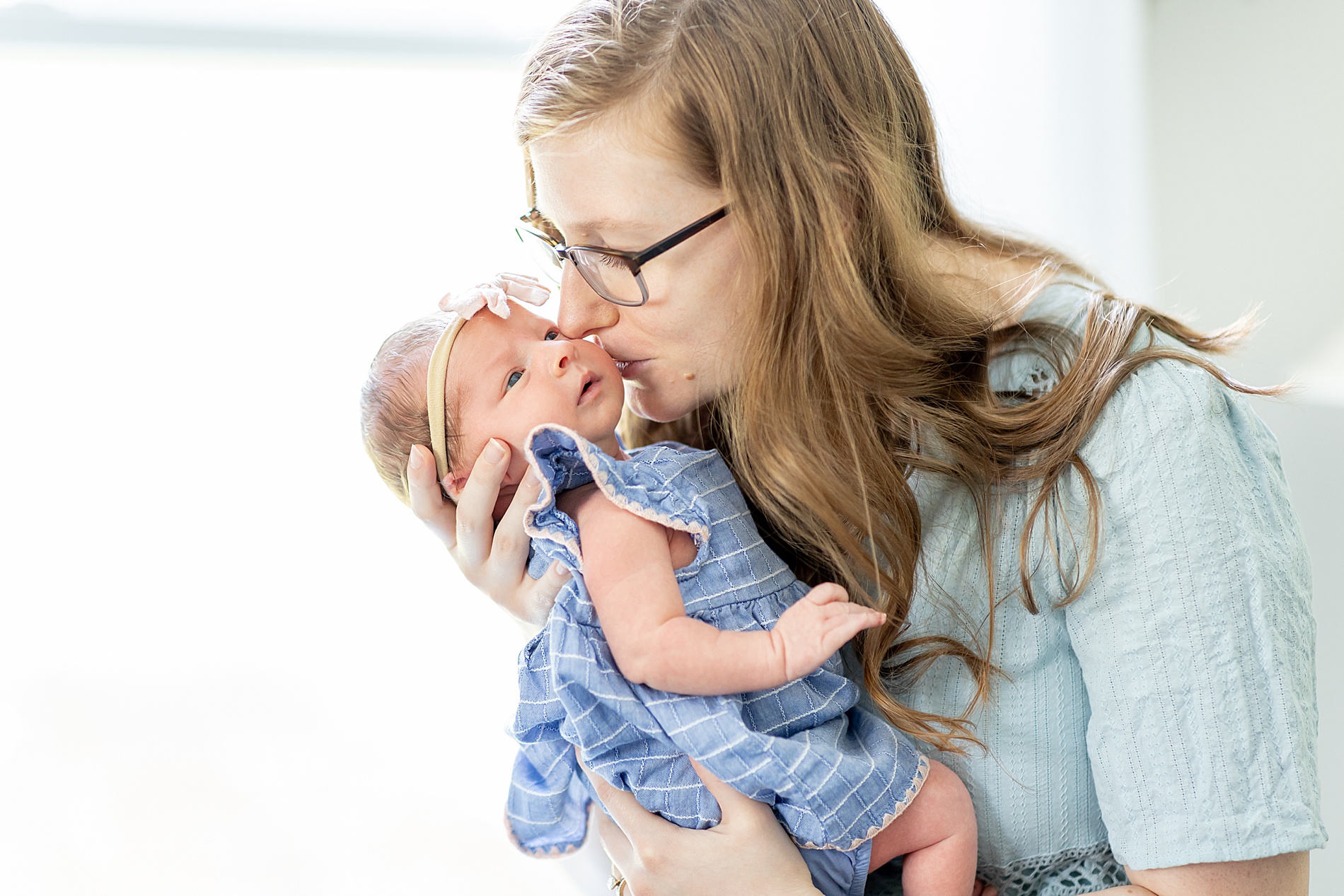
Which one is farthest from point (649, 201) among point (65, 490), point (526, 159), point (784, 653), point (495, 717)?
point (495, 717)

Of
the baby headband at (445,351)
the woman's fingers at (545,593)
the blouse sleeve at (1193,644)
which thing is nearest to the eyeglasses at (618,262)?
the baby headband at (445,351)

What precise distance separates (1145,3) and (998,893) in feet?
6.10

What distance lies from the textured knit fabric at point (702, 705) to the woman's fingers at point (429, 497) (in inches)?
6.8

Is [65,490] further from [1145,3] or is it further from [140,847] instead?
[1145,3]

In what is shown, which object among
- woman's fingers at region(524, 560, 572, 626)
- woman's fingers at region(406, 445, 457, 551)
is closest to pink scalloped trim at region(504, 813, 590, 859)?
woman's fingers at region(524, 560, 572, 626)

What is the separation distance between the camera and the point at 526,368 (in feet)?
4.08

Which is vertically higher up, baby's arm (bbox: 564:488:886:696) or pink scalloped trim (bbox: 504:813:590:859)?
baby's arm (bbox: 564:488:886:696)

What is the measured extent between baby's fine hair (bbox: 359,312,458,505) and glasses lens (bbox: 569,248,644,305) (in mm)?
176

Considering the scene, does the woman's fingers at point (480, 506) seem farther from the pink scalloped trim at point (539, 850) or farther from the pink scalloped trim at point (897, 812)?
the pink scalloped trim at point (897, 812)

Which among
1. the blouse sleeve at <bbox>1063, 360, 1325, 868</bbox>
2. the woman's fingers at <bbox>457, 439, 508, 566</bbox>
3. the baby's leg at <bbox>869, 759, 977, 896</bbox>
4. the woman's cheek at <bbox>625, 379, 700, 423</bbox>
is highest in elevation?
the woman's cheek at <bbox>625, 379, 700, 423</bbox>

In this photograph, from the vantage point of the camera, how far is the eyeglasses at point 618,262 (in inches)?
46.0

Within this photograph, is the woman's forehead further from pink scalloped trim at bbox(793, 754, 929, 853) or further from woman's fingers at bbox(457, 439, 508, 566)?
pink scalloped trim at bbox(793, 754, 929, 853)

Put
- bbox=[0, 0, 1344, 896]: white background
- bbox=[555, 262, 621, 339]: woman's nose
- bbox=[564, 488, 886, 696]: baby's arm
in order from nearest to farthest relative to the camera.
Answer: bbox=[564, 488, 886, 696]: baby's arm → bbox=[555, 262, 621, 339]: woman's nose → bbox=[0, 0, 1344, 896]: white background

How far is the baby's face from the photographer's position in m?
1.22
